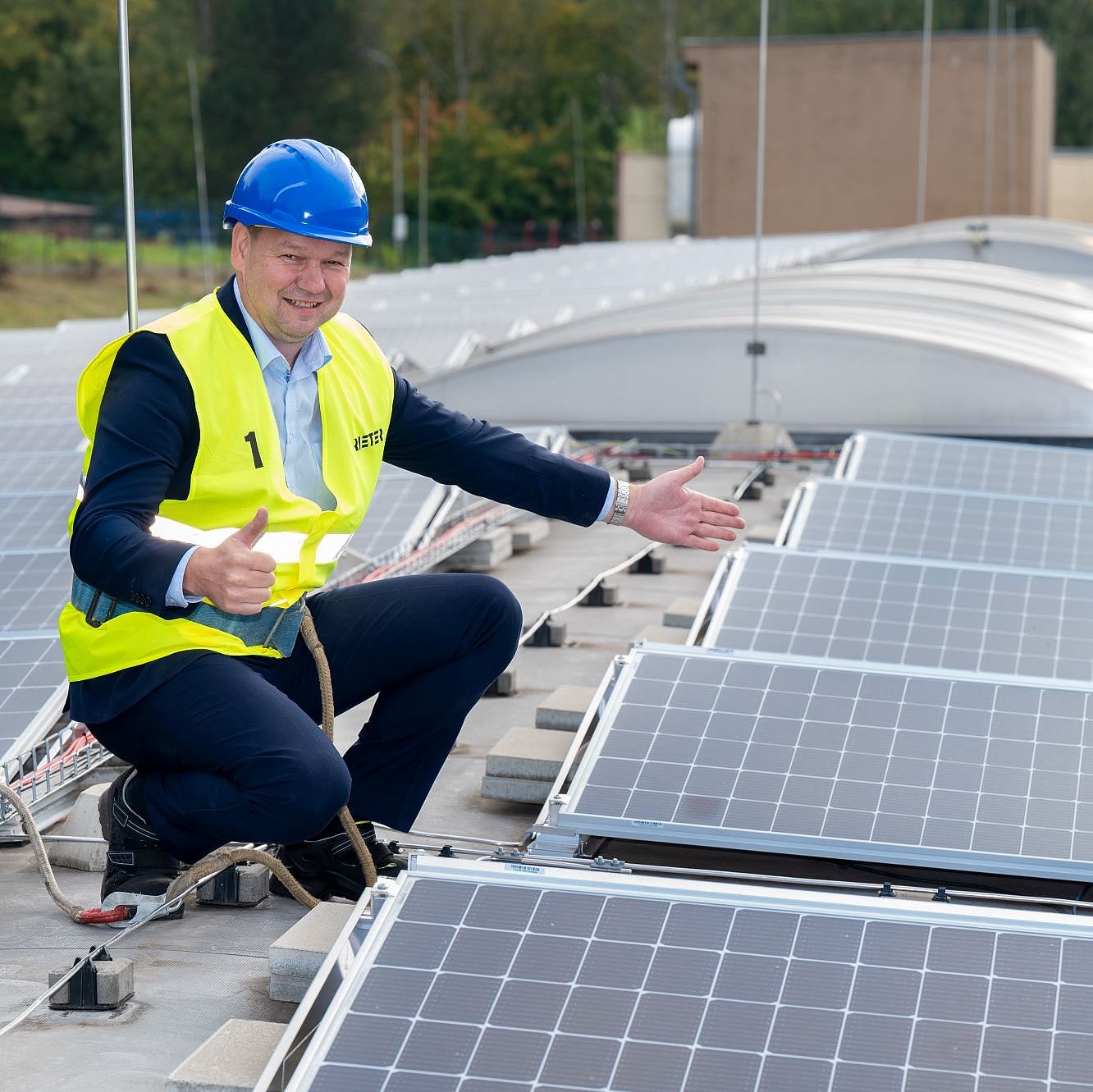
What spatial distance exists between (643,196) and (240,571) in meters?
49.7

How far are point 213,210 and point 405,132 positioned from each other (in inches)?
699

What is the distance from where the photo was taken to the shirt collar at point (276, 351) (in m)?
4.89

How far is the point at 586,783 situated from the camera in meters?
5.14

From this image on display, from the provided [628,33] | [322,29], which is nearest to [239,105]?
[322,29]

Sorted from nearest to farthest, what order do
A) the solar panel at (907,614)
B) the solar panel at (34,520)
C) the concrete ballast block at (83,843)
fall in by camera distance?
1. the concrete ballast block at (83,843)
2. the solar panel at (907,614)
3. the solar panel at (34,520)

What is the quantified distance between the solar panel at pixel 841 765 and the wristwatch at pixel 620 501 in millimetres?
562

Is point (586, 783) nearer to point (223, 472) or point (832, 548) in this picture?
point (223, 472)

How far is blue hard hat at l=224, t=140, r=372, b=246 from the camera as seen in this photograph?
188 inches

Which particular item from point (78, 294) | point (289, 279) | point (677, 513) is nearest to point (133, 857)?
point (289, 279)

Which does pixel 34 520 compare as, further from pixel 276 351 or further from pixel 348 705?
pixel 276 351

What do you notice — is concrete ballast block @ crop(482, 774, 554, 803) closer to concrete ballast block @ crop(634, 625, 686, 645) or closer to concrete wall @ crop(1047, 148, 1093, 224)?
concrete ballast block @ crop(634, 625, 686, 645)

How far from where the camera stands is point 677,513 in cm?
527

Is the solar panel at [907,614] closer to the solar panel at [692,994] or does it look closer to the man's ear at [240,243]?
the man's ear at [240,243]

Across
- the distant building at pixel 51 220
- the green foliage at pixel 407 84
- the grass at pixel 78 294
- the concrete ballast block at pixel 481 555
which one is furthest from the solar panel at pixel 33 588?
the green foliage at pixel 407 84
